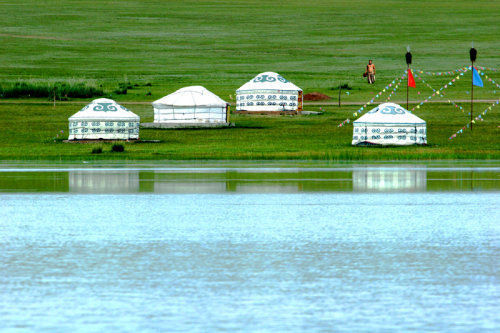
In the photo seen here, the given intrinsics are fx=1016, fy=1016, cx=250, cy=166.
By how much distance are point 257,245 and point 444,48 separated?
302 ft

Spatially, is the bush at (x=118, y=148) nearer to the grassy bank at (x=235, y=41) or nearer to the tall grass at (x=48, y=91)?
the grassy bank at (x=235, y=41)

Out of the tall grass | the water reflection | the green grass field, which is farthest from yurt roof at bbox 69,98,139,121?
the tall grass

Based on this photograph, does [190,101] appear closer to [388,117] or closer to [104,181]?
[388,117]

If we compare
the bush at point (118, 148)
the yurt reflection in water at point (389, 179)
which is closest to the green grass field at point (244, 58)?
the bush at point (118, 148)

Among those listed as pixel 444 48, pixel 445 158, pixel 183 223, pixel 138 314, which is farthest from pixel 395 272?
pixel 444 48

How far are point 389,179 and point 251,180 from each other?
125 inches

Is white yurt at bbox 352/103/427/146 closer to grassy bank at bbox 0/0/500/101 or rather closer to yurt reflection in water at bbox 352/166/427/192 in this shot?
yurt reflection in water at bbox 352/166/427/192

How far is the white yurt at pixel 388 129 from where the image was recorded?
37156mm

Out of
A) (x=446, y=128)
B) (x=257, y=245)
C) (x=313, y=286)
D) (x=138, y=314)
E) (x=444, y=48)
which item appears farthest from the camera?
(x=444, y=48)

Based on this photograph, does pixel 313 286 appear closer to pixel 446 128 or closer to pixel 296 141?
pixel 296 141

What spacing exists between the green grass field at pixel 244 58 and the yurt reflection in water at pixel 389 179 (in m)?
5.48

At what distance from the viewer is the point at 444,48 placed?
100875 mm

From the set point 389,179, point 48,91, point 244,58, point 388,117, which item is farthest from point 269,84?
point 244,58

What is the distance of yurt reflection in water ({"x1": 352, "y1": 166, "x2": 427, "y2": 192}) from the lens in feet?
68.0
